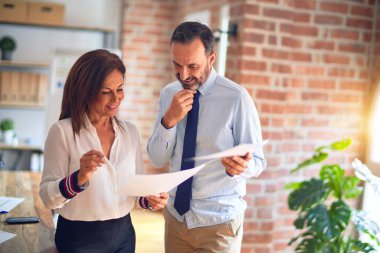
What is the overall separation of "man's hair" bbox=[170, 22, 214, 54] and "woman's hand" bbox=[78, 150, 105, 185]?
1.92 ft

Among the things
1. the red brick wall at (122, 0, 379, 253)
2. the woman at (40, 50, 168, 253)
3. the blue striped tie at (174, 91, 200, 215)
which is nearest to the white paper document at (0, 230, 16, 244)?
the woman at (40, 50, 168, 253)

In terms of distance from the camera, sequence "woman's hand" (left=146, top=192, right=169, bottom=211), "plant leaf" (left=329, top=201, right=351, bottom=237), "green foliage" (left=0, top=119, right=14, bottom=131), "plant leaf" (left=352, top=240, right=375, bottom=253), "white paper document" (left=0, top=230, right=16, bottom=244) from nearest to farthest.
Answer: "woman's hand" (left=146, top=192, right=169, bottom=211) < "white paper document" (left=0, top=230, right=16, bottom=244) < "plant leaf" (left=329, top=201, right=351, bottom=237) < "plant leaf" (left=352, top=240, right=375, bottom=253) < "green foliage" (left=0, top=119, right=14, bottom=131)

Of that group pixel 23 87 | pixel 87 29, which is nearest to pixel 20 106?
pixel 23 87

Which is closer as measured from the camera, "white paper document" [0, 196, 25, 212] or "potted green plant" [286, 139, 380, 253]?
"white paper document" [0, 196, 25, 212]

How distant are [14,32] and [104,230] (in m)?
4.39

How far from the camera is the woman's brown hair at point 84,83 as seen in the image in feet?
5.38

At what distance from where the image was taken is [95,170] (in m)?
1.55

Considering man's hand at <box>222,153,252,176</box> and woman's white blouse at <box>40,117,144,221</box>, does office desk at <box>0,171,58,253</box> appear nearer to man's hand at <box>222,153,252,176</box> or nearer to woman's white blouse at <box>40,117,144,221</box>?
woman's white blouse at <box>40,117,144,221</box>

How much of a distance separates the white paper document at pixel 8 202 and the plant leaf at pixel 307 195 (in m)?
1.35

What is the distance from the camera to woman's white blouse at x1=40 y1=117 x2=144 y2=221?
1.61 m

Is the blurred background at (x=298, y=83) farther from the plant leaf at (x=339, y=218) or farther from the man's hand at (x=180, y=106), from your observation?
the man's hand at (x=180, y=106)

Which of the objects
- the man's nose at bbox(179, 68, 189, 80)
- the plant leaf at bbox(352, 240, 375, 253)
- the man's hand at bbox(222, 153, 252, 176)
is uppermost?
the man's nose at bbox(179, 68, 189, 80)

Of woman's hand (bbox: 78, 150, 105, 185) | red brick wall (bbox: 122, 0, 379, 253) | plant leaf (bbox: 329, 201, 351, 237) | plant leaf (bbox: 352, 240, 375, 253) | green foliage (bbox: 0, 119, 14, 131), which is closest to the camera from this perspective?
woman's hand (bbox: 78, 150, 105, 185)

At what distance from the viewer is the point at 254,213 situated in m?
3.10
